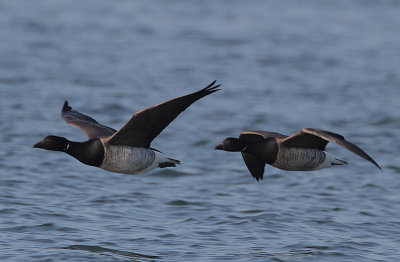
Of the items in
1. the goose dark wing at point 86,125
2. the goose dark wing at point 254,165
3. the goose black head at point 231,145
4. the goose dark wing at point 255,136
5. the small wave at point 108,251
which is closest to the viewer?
the goose black head at point 231,145

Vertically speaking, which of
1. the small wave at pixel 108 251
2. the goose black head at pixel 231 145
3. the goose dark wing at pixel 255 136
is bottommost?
the small wave at pixel 108 251

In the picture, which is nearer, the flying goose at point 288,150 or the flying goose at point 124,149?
the flying goose at point 124,149

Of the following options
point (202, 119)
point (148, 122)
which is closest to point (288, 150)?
point (148, 122)

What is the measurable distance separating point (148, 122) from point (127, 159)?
55cm

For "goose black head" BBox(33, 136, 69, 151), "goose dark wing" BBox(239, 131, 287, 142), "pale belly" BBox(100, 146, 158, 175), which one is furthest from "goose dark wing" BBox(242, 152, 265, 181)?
"goose black head" BBox(33, 136, 69, 151)

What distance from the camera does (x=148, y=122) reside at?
10367 millimetres

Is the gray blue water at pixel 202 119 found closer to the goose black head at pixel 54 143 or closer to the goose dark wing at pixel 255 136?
the goose black head at pixel 54 143

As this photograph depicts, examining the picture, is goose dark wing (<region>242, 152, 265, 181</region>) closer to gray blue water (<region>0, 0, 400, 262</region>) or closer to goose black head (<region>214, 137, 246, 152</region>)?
gray blue water (<region>0, 0, 400, 262</region>)

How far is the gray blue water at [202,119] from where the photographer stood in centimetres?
1169

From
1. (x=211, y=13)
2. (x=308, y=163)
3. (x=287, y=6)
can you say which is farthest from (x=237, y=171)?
(x=287, y=6)

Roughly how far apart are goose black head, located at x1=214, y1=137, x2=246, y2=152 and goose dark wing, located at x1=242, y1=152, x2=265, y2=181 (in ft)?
3.62

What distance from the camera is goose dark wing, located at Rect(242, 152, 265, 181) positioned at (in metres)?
11.9

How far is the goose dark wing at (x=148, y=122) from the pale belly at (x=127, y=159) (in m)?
0.09

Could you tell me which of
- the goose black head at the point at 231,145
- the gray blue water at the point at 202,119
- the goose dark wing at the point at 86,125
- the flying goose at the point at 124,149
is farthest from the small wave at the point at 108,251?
Answer: the goose black head at the point at 231,145
